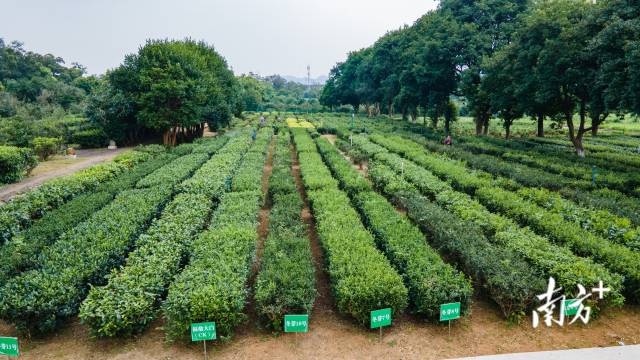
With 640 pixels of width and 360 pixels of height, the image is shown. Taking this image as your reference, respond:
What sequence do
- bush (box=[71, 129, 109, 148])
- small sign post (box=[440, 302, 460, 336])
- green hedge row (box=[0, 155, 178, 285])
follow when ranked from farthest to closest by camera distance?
bush (box=[71, 129, 109, 148]), green hedge row (box=[0, 155, 178, 285]), small sign post (box=[440, 302, 460, 336])

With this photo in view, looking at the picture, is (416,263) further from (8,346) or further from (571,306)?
(8,346)

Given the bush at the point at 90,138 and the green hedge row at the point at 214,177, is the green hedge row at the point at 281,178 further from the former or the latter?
the bush at the point at 90,138

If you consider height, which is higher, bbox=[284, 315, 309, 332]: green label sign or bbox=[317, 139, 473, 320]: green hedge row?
bbox=[317, 139, 473, 320]: green hedge row

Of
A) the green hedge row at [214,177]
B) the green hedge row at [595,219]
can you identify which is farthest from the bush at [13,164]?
the green hedge row at [595,219]

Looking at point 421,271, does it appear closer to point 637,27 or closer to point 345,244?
point 345,244

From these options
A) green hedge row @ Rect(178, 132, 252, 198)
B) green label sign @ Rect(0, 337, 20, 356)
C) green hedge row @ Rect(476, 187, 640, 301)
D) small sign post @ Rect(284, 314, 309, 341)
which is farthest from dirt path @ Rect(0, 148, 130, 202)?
green hedge row @ Rect(476, 187, 640, 301)

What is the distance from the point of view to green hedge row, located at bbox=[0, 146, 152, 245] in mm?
11561

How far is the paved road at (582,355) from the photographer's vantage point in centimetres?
636

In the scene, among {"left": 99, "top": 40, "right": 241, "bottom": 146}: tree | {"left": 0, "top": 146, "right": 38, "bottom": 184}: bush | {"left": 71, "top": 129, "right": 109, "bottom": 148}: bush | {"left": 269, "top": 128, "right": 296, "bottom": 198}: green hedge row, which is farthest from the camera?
{"left": 71, "top": 129, "right": 109, "bottom": 148}: bush

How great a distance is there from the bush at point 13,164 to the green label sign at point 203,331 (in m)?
18.7

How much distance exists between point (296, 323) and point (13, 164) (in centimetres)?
2002

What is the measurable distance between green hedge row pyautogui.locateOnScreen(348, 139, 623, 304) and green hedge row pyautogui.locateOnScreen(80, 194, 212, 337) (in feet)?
26.1

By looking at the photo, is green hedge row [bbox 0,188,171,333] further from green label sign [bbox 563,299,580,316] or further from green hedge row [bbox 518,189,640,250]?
green hedge row [bbox 518,189,640,250]

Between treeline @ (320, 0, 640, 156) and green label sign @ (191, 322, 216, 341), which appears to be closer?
green label sign @ (191, 322, 216, 341)
